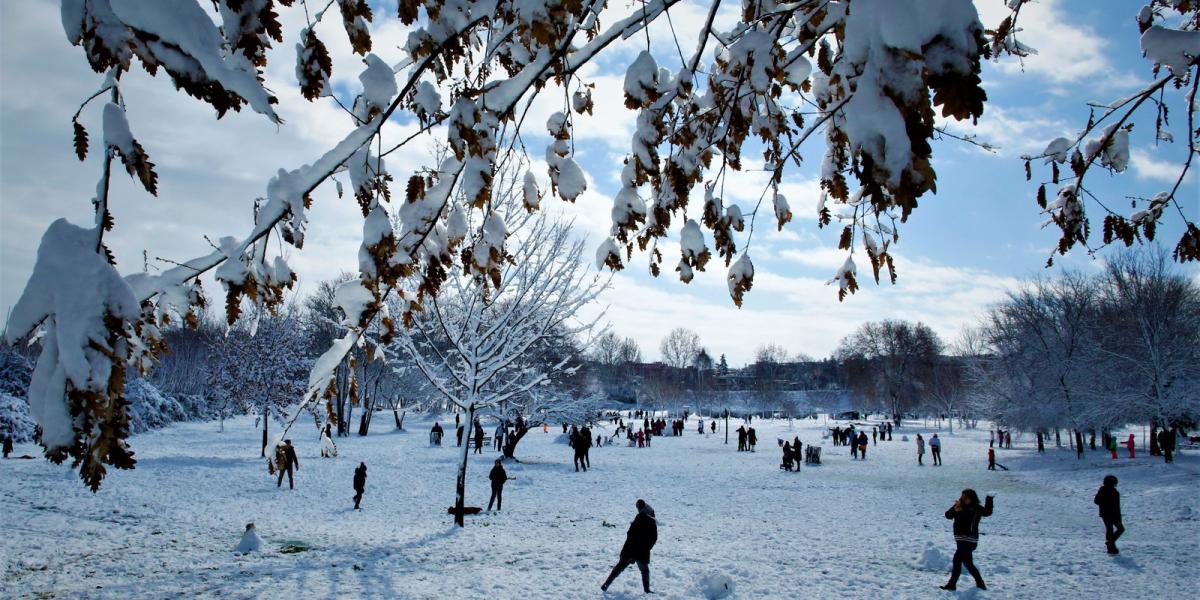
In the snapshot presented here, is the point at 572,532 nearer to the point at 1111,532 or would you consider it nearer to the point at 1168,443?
the point at 1111,532

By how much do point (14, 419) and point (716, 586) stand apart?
2893 cm

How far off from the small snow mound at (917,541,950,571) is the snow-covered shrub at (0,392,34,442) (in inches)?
1163

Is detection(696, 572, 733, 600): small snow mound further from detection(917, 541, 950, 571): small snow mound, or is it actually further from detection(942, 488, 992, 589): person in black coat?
detection(917, 541, 950, 571): small snow mound

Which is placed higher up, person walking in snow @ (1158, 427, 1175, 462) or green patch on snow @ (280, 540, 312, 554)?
person walking in snow @ (1158, 427, 1175, 462)

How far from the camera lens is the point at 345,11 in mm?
2125

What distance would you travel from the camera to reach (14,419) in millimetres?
23234

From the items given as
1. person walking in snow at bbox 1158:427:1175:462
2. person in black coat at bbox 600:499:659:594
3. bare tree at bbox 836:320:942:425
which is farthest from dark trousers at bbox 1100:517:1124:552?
bare tree at bbox 836:320:942:425

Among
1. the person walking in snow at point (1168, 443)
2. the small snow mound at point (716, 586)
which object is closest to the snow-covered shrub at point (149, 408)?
the small snow mound at point (716, 586)

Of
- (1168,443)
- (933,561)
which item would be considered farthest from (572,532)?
(1168,443)

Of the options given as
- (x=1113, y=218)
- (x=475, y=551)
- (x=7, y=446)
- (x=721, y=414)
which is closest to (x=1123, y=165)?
(x=1113, y=218)

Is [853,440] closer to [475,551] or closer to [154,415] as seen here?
[475,551]

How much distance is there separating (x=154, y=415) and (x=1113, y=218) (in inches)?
1573

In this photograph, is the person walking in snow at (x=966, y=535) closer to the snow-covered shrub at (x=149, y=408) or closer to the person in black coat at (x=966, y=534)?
the person in black coat at (x=966, y=534)

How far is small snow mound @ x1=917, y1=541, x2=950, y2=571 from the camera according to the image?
8516 millimetres
